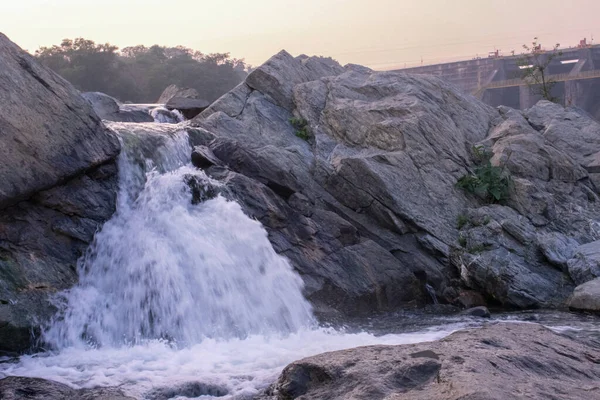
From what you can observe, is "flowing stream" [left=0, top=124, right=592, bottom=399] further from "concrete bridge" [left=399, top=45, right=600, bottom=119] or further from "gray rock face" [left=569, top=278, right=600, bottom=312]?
"concrete bridge" [left=399, top=45, right=600, bottom=119]

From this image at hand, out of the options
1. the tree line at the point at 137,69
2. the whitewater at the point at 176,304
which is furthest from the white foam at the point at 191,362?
the tree line at the point at 137,69

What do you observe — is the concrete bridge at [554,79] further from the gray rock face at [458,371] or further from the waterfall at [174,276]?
the gray rock face at [458,371]

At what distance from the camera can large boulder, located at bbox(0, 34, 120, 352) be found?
34.6 ft

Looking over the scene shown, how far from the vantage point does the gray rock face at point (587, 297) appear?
13.0 meters

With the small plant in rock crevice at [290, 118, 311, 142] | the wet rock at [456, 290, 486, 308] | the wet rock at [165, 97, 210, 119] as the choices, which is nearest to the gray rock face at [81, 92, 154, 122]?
the wet rock at [165, 97, 210, 119]

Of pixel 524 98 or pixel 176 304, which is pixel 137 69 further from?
pixel 176 304

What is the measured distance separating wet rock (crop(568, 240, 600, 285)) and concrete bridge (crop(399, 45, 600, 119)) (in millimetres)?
30351

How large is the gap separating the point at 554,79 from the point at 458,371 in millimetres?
40316

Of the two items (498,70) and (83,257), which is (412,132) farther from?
(498,70)

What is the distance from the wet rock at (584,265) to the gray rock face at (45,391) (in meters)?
10.2

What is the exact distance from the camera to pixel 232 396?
785 cm

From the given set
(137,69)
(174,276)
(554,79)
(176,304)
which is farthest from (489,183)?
(554,79)

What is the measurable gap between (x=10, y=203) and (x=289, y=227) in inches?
216

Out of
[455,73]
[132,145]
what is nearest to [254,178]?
[132,145]
